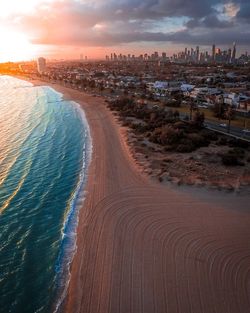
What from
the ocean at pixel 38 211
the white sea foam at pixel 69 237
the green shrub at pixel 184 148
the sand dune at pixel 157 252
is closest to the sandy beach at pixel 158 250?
the sand dune at pixel 157 252

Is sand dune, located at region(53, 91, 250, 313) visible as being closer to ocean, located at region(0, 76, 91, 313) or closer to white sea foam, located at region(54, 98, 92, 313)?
white sea foam, located at region(54, 98, 92, 313)

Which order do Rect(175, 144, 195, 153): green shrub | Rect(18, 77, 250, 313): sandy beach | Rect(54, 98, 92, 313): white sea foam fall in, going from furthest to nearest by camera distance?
Rect(175, 144, 195, 153): green shrub
Rect(54, 98, 92, 313): white sea foam
Rect(18, 77, 250, 313): sandy beach

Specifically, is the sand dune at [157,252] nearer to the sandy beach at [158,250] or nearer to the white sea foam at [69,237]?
the sandy beach at [158,250]

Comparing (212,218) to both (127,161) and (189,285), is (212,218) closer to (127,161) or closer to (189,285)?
(189,285)

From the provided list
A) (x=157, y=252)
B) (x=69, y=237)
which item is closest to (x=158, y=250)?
(x=157, y=252)

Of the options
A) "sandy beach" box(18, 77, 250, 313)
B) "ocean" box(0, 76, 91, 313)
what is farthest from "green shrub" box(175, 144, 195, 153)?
"ocean" box(0, 76, 91, 313)

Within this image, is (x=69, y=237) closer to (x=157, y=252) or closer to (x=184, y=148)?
(x=157, y=252)

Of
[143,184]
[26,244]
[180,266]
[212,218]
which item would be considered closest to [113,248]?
[180,266]
